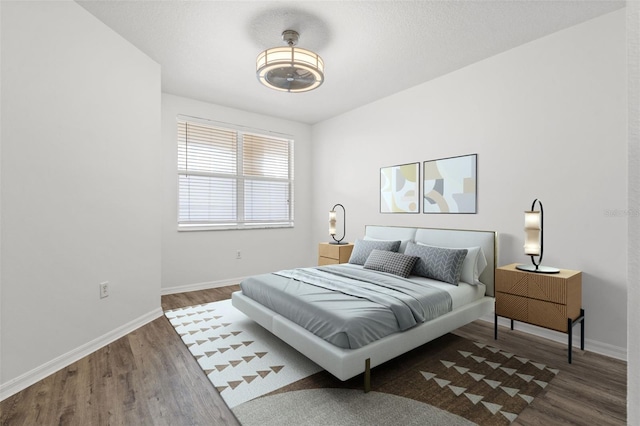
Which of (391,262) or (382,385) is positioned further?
(391,262)

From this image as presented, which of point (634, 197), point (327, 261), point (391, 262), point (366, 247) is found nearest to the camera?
point (634, 197)

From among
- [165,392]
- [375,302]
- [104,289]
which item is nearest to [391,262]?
[375,302]

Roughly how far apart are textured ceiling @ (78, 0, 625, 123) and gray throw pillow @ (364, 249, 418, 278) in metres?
2.10

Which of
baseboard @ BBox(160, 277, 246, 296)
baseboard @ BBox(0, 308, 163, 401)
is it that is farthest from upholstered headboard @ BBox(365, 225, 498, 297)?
baseboard @ BBox(0, 308, 163, 401)

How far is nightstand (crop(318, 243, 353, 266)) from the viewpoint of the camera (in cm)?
459

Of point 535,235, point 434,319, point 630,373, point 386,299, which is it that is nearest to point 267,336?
point 386,299

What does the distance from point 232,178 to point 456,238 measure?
3426 mm

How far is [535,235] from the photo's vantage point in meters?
2.76

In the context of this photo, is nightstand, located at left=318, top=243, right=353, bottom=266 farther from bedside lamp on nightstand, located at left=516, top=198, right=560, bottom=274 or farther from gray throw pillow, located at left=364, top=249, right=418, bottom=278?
bedside lamp on nightstand, located at left=516, top=198, right=560, bottom=274

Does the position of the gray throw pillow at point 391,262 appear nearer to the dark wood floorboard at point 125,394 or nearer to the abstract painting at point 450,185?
the abstract painting at point 450,185

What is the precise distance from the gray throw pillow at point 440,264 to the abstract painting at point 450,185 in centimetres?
69

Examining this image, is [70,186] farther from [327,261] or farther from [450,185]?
[450,185]

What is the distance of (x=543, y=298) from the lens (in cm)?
262

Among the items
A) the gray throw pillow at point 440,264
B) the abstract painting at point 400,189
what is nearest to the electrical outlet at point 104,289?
the gray throw pillow at point 440,264
